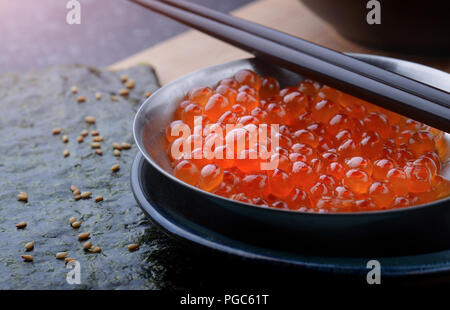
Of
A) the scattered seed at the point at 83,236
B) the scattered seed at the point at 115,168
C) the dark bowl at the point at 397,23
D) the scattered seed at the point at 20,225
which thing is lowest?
the scattered seed at the point at 83,236

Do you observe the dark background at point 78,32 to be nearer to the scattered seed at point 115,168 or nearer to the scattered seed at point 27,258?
the scattered seed at point 115,168

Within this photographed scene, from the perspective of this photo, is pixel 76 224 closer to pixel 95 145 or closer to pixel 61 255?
pixel 61 255

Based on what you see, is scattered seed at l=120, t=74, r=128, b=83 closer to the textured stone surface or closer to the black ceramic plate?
the textured stone surface

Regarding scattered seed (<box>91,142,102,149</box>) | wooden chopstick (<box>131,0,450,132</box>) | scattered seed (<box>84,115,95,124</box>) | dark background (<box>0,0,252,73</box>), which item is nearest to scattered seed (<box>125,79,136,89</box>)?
scattered seed (<box>84,115,95,124</box>)

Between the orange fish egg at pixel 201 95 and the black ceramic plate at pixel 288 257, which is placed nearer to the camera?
the black ceramic plate at pixel 288 257

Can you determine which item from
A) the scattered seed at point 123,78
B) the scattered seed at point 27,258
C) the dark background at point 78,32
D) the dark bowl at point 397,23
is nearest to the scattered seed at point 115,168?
the scattered seed at point 27,258

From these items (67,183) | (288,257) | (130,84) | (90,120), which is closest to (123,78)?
(130,84)
